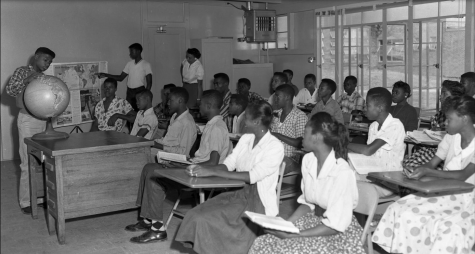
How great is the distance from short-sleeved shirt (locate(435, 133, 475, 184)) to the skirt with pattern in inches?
36.3

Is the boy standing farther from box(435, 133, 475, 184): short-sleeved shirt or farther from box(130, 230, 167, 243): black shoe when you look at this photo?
box(435, 133, 475, 184): short-sleeved shirt

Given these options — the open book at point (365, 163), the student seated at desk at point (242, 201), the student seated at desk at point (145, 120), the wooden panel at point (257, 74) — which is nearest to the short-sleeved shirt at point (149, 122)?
the student seated at desk at point (145, 120)

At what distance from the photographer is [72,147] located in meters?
4.73

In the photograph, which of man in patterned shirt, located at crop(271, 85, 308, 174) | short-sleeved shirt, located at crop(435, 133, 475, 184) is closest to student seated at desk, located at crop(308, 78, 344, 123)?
man in patterned shirt, located at crop(271, 85, 308, 174)

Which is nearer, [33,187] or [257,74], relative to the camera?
[33,187]

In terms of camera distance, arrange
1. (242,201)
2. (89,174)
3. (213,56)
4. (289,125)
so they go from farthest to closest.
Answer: (213,56) < (289,125) < (89,174) < (242,201)

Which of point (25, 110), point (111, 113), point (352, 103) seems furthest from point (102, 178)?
point (352, 103)

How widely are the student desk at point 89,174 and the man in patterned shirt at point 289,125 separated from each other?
1.26m

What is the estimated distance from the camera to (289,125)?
17.7 ft

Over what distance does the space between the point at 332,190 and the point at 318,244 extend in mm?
301

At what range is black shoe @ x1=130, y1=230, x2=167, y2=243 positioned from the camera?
182 inches

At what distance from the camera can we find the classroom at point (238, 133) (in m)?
3.36

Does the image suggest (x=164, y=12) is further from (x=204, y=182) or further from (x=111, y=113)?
(x=204, y=182)

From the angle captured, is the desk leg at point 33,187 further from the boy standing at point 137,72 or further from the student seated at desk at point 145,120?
the boy standing at point 137,72
